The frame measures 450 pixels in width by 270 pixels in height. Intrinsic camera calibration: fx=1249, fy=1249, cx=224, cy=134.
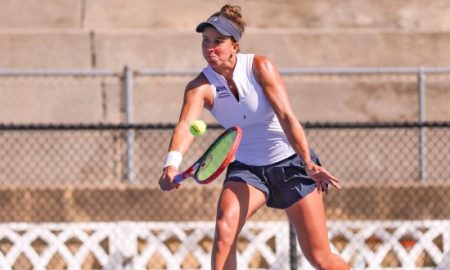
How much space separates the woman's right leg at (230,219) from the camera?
687 centimetres

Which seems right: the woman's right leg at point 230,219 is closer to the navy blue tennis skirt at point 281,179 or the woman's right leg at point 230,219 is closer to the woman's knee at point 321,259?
the navy blue tennis skirt at point 281,179

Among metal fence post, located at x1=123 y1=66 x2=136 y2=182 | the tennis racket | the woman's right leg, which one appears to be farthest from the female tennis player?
metal fence post, located at x1=123 y1=66 x2=136 y2=182

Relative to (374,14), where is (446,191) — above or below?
below

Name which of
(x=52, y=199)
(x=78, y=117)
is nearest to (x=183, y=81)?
(x=78, y=117)

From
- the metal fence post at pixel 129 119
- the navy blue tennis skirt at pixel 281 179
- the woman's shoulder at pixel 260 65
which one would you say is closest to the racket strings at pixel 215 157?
the navy blue tennis skirt at pixel 281 179

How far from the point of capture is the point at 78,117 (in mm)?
12023

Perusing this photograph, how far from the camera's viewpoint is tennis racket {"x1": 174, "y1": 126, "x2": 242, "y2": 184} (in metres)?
6.65

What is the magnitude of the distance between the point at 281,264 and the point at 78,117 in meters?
2.88

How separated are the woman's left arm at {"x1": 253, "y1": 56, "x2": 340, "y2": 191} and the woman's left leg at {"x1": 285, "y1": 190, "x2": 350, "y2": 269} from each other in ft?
0.52

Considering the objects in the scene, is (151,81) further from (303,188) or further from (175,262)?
(303,188)

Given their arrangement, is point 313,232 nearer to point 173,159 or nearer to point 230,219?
point 230,219

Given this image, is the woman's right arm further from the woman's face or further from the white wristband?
the woman's face

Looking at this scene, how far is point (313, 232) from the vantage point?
7.04m

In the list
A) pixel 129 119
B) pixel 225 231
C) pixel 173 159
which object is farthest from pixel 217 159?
pixel 129 119
